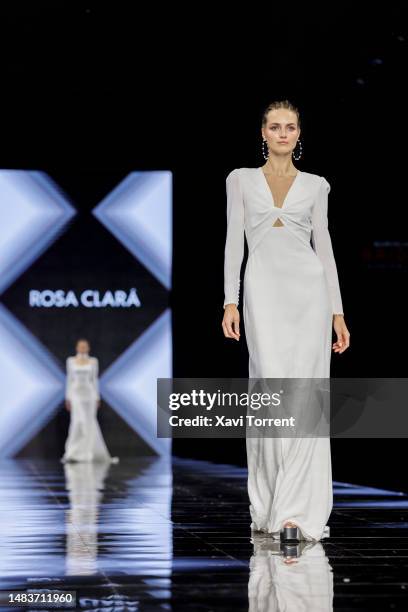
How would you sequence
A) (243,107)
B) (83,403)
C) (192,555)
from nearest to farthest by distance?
1. (192,555)
2. (243,107)
3. (83,403)

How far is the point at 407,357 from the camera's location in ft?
31.0

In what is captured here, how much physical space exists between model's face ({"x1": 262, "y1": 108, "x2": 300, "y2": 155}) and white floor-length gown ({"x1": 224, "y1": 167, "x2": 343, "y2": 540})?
0.11 m

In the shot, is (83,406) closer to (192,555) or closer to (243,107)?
(243,107)

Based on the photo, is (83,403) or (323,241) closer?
(323,241)

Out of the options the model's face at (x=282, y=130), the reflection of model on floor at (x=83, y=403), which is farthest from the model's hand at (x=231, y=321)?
the reflection of model on floor at (x=83, y=403)

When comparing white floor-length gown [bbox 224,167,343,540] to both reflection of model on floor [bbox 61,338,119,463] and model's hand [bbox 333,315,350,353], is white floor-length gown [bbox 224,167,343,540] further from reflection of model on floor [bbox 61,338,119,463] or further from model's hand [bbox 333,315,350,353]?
reflection of model on floor [bbox 61,338,119,463]

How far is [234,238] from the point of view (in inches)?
201

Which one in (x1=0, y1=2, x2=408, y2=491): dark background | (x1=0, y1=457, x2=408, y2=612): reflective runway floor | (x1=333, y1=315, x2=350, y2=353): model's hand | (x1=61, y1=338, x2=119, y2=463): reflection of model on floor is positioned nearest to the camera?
(x1=0, y1=457, x2=408, y2=612): reflective runway floor

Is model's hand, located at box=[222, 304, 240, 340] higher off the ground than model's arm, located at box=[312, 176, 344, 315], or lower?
lower

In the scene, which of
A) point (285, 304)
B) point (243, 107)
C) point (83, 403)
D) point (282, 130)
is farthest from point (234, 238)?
point (83, 403)

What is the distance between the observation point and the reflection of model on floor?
15578 mm

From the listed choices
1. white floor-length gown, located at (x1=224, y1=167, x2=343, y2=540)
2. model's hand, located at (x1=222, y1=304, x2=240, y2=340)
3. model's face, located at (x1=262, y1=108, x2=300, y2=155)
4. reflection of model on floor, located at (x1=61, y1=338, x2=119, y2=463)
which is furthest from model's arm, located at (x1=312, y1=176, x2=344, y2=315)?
reflection of model on floor, located at (x1=61, y1=338, x2=119, y2=463)

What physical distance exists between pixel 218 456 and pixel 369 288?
3.90 meters

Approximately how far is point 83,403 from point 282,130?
425 inches
